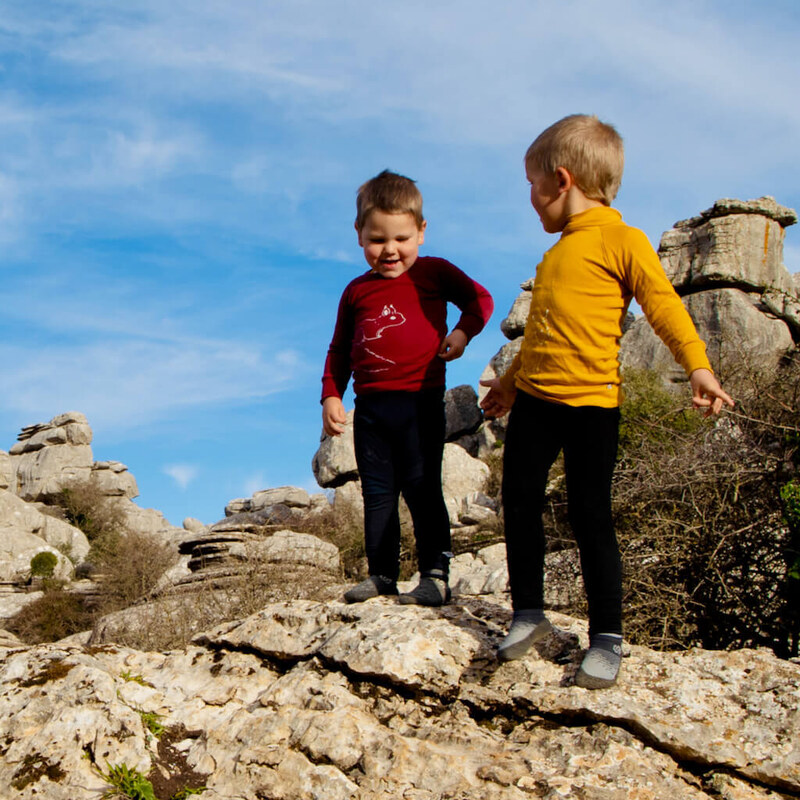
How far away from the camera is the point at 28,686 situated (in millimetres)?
2926

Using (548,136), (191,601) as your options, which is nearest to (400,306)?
(548,136)

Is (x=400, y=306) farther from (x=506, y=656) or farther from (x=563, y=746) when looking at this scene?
(x=563, y=746)

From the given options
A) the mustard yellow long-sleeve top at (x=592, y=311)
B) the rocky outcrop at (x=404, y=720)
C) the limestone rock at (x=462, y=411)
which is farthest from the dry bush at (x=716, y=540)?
the limestone rock at (x=462, y=411)

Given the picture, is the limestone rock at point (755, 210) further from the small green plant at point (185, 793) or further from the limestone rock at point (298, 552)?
the small green plant at point (185, 793)

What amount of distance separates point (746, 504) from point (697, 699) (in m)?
3.54

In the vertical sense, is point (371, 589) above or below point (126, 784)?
above

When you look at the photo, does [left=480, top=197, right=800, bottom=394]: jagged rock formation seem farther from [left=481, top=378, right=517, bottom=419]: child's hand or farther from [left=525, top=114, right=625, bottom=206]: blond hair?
[left=525, top=114, right=625, bottom=206]: blond hair

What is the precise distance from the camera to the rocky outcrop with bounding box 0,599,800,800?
2.44m

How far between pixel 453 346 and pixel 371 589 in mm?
1115

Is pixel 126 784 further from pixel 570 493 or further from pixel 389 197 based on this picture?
pixel 389 197

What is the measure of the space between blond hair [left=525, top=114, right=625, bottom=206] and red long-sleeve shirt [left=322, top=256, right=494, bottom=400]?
89 centimetres

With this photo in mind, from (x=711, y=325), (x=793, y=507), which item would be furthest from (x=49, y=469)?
(x=793, y=507)

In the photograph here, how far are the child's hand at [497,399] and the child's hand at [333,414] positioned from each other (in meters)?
0.84

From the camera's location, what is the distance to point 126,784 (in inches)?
99.3
